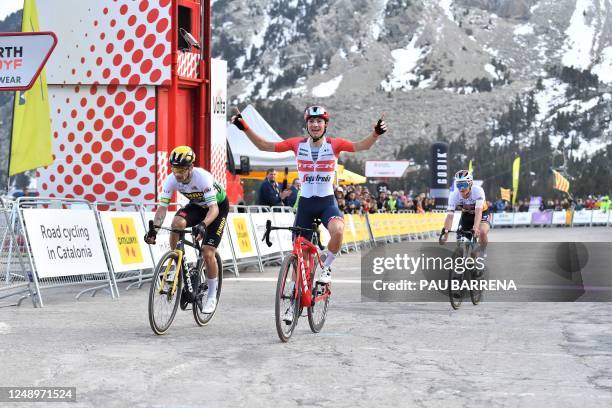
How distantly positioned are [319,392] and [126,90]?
41.0 ft

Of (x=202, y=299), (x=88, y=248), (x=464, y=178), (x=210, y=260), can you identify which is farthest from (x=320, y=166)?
(x=88, y=248)

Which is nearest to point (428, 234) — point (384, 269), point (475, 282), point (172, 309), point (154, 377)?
point (384, 269)

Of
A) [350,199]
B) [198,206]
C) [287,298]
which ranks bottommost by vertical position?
[350,199]

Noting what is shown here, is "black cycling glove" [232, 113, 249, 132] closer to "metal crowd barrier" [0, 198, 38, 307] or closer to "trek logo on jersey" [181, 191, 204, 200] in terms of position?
"trek logo on jersey" [181, 191, 204, 200]

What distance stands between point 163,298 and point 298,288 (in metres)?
1.20

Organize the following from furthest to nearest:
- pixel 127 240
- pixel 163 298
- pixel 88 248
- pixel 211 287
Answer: pixel 127 240 → pixel 88 248 → pixel 211 287 → pixel 163 298

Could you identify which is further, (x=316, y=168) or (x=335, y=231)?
(x=316, y=168)

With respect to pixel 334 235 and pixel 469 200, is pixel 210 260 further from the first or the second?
pixel 469 200

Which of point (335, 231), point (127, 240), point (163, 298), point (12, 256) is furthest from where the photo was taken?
point (127, 240)

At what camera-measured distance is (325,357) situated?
8.19 m

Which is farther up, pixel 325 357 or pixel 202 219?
pixel 202 219

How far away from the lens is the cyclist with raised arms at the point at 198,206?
9773 mm

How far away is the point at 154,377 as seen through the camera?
7.09 m

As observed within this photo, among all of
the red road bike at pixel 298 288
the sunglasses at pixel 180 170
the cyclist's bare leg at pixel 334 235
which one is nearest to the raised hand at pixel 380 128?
the cyclist's bare leg at pixel 334 235
